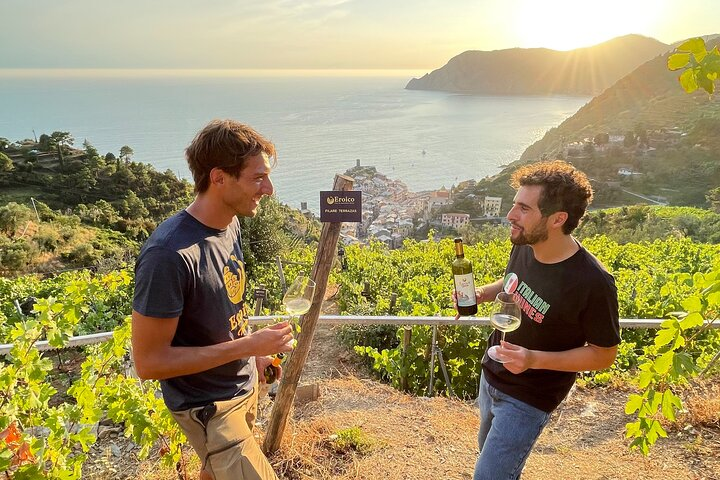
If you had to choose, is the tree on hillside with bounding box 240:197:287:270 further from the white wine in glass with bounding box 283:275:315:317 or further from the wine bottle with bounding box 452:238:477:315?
the wine bottle with bounding box 452:238:477:315

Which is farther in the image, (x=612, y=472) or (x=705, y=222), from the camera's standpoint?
(x=705, y=222)

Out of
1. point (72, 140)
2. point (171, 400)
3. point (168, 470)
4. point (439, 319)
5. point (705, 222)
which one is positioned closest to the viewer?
point (171, 400)

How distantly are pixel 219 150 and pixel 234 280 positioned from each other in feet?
1.87

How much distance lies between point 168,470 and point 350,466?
1.20 m

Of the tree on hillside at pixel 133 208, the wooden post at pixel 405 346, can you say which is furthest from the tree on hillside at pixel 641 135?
the wooden post at pixel 405 346

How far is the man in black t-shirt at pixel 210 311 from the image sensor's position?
5.62ft

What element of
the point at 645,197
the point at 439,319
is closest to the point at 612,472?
the point at 439,319

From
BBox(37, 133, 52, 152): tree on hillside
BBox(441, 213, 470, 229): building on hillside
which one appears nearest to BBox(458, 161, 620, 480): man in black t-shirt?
BBox(441, 213, 470, 229): building on hillside

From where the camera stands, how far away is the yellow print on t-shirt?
78.8 inches

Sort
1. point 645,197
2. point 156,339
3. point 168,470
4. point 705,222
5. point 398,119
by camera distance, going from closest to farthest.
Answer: point 156,339
point 168,470
point 705,222
point 645,197
point 398,119

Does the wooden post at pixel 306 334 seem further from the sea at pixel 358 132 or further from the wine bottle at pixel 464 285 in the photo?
the sea at pixel 358 132

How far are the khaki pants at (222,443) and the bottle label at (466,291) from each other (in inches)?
50.0

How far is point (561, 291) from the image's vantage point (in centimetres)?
199

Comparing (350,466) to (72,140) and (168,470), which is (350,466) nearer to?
(168,470)
